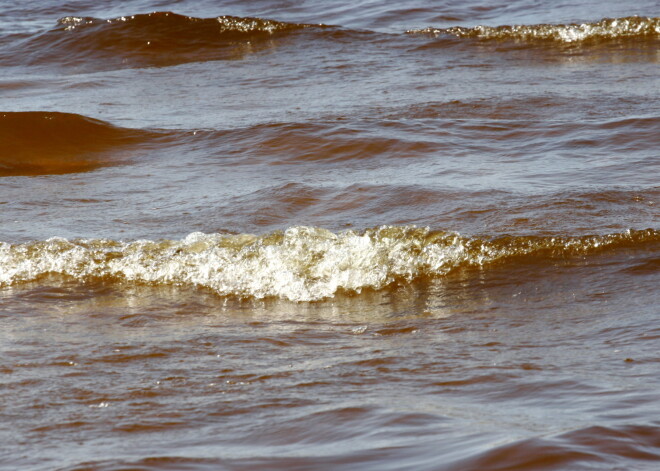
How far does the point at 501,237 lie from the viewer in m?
5.05

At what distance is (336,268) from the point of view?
4723 mm

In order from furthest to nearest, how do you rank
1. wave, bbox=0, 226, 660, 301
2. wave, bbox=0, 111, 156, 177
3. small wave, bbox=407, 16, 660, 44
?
small wave, bbox=407, 16, 660, 44
wave, bbox=0, 111, 156, 177
wave, bbox=0, 226, 660, 301

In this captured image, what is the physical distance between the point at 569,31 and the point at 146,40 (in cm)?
556

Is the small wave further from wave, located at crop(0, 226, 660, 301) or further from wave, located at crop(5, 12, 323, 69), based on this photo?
wave, located at crop(0, 226, 660, 301)

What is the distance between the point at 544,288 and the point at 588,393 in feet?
4.85

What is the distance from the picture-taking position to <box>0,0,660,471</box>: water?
9.30 ft

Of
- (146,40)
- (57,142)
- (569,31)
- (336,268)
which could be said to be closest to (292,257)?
(336,268)

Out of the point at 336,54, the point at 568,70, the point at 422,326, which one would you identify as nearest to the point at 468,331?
the point at 422,326

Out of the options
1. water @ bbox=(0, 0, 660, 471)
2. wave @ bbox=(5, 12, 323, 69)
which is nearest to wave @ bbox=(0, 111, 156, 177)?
water @ bbox=(0, 0, 660, 471)

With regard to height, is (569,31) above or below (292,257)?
above

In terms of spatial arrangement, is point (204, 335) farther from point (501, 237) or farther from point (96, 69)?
point (96, 69)

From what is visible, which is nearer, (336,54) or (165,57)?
(336,54)

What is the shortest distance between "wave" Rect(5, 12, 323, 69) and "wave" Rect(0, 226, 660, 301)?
7.28 metres

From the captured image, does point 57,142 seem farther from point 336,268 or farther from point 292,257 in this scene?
point 336,268
